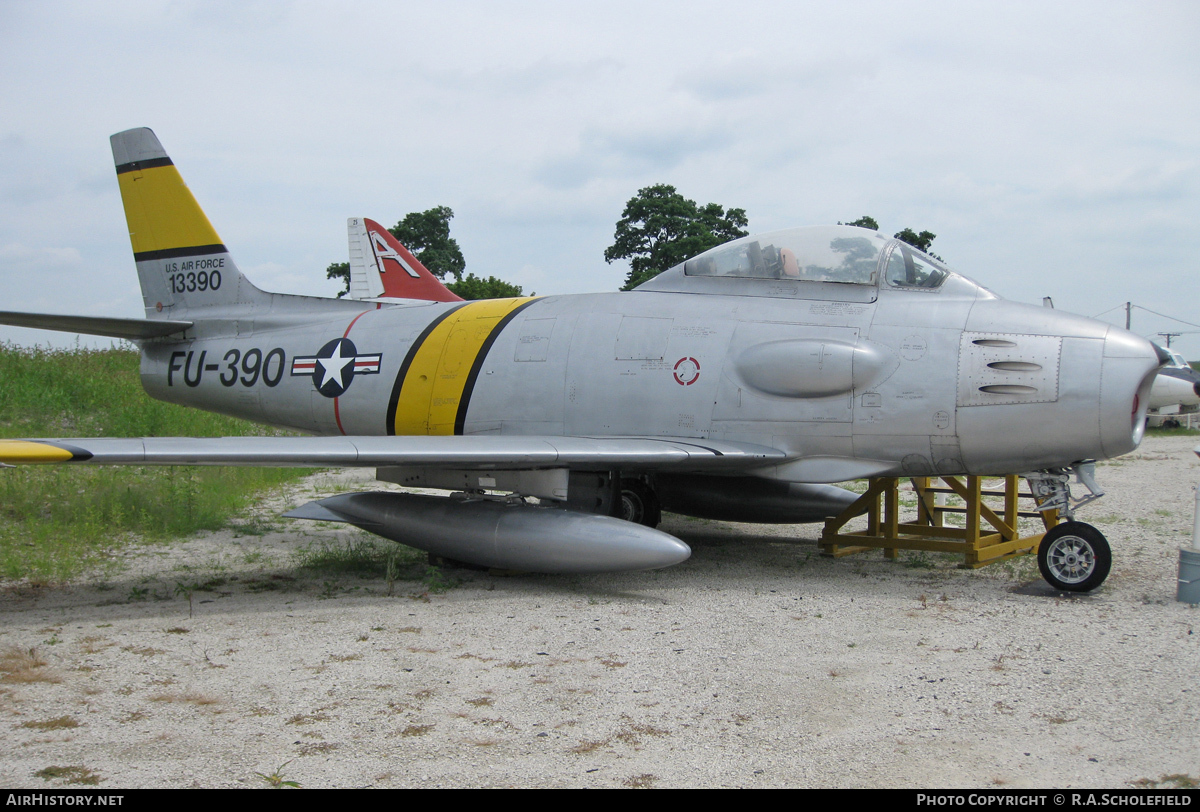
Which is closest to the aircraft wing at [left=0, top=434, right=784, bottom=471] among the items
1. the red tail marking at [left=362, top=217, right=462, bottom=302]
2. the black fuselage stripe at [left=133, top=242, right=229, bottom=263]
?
the black fuselage stripe at [left=133, top=242, right=229, bottom=263]

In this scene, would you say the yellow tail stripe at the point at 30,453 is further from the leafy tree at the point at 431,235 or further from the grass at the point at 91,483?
the leafy tree at the point at 431,235

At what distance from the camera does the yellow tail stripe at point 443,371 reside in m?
8.23

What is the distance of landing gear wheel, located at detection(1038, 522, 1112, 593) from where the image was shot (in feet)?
19.9

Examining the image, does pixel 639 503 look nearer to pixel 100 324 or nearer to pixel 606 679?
pixel 606 679

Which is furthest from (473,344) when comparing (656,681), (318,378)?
(656,681)

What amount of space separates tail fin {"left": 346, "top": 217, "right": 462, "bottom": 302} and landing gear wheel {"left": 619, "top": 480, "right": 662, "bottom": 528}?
1383 centimetres

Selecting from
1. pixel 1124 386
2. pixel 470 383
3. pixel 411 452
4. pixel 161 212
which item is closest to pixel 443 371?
pixel 470 383

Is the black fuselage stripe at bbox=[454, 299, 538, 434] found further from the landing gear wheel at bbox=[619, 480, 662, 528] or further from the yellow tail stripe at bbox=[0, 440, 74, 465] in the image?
the yellow tail stripe at bbox=[0, 440, 74, 465]

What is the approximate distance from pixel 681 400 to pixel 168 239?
6.91 m

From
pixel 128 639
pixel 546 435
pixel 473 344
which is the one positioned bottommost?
pixel 128 639

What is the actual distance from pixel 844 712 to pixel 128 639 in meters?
4.29

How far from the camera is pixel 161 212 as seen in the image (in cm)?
1009

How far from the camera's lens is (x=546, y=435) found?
306 inches
